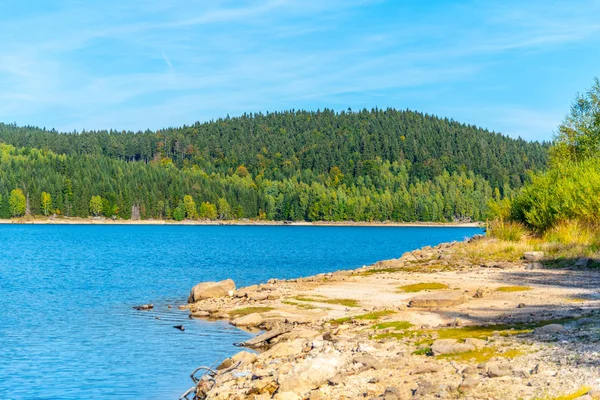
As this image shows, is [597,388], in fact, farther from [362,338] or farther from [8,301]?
[8,301]

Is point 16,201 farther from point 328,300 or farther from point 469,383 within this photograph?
point 469,383

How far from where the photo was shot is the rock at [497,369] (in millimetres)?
12594

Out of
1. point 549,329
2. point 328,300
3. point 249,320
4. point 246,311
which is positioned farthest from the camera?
point 328,300

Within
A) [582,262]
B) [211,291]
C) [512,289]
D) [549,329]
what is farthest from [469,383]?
[582,262]

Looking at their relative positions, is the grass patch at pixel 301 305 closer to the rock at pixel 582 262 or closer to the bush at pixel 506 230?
the rock at pixel 582 262

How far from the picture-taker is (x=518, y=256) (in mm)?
37344

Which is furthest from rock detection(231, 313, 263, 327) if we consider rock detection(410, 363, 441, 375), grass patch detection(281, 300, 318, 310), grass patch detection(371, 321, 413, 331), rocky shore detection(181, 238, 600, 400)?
rock detection(410, 363, 441, 375)

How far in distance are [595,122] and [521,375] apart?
49.8 meters

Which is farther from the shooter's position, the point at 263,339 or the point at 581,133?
the point at 581,133

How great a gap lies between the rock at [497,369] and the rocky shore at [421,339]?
0.06ft

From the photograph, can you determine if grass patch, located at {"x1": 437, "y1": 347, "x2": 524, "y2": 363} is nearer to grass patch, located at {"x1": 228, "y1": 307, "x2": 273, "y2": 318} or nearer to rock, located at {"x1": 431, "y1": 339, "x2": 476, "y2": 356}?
rock, located at {"x1": 431, "y1": 339, "x2": 476, "y2": 356}

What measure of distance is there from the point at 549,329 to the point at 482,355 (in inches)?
97.0

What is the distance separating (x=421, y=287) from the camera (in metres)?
29.6

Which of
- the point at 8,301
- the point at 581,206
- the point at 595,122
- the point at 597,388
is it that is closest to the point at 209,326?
the point at 8,301
